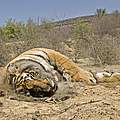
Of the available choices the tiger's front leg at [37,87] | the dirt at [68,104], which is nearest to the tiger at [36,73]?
the tiger's front leg at [37,87]

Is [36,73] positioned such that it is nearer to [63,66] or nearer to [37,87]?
[37,87]

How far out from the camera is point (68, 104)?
5.62 m

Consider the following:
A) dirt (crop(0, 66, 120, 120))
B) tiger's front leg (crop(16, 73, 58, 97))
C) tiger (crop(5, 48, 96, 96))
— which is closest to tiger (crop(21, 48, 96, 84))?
tiger (crop(5, 48, 96, 96))

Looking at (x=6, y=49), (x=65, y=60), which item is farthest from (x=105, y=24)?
(x=65, y=60)

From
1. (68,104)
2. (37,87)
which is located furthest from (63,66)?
(68,104)

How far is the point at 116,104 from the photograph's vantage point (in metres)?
5.34

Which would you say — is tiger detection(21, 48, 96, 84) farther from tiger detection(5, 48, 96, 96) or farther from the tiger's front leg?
the tiger's front leg

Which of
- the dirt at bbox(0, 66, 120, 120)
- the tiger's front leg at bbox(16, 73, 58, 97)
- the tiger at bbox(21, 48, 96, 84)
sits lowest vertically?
the dirt at bbox(0, 66, 120, 120)

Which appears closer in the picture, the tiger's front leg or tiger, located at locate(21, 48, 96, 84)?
the tiger's front leg

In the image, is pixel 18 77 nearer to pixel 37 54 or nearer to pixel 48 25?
pixel 37 54

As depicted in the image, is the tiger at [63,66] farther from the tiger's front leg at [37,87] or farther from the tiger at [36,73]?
the tiger's front leg at [37,87]

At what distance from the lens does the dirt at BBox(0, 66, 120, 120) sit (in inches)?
193

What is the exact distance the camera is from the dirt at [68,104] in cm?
491

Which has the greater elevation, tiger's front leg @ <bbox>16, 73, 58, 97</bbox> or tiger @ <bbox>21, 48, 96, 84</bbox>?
tiger @ <bbox>21, 48, 96, 84</bbox>
